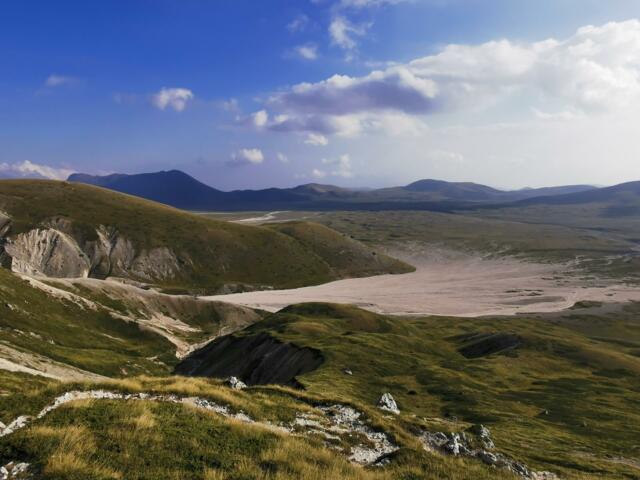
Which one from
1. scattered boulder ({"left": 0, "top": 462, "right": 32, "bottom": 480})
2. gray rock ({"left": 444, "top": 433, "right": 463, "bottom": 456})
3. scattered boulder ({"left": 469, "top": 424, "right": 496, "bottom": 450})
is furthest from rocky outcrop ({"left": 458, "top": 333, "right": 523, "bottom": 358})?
scattered boulder ({"left": 0, "top": 462, "right": 32, "bottom": 480})

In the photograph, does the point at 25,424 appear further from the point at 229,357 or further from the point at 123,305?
the point at 123,305

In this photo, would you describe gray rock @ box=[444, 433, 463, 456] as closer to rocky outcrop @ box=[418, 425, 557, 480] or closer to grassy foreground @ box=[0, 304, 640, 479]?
rocky outcrop @ box=[418, 425, 557, 480]

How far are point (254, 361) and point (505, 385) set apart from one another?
45138 mm

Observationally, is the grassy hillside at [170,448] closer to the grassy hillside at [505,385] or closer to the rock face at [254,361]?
the grassy hillside at [505,385]

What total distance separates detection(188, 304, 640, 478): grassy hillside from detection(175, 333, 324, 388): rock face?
114 inches

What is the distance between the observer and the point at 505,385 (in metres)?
77.0

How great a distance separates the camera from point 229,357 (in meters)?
94.4

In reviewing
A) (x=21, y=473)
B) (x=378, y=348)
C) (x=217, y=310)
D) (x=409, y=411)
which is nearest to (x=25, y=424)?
(x=21, y=473)

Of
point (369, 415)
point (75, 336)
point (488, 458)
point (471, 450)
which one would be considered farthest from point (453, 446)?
point (75, 336)

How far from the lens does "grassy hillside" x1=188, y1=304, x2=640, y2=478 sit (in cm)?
4341

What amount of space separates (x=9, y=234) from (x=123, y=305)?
3765 inches

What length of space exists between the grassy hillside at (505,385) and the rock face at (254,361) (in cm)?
289

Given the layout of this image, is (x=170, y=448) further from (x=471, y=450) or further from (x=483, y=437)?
(x=483, y=437)

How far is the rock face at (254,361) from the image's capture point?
75.3 m
